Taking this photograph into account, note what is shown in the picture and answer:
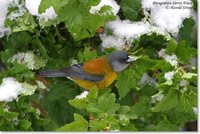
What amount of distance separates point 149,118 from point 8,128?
0.75 feet

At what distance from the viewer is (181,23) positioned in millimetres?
943

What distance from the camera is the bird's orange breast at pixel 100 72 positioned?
3.10ft

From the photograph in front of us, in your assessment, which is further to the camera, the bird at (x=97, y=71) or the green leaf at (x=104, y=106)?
the bird at (x=97, y=71)

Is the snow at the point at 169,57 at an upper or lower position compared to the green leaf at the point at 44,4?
lower

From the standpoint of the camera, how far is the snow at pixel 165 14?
3.01 feet

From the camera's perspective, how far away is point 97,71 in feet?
3.26

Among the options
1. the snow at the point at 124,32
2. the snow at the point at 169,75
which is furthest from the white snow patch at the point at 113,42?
the snow at the point at 169,75

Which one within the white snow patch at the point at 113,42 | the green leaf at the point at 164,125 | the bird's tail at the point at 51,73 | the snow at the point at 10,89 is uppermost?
the white snow patch at the point at 113,42

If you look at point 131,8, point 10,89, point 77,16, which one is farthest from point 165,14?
point 10,89

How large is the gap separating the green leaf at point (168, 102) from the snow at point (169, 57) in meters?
0.05

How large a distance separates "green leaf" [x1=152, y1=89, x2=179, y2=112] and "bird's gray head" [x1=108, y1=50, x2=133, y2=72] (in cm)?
9

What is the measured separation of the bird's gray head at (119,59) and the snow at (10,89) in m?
0.15

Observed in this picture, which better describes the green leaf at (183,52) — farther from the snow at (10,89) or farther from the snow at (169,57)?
the snow at (10,89)

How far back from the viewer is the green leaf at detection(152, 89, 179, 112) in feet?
2.76
